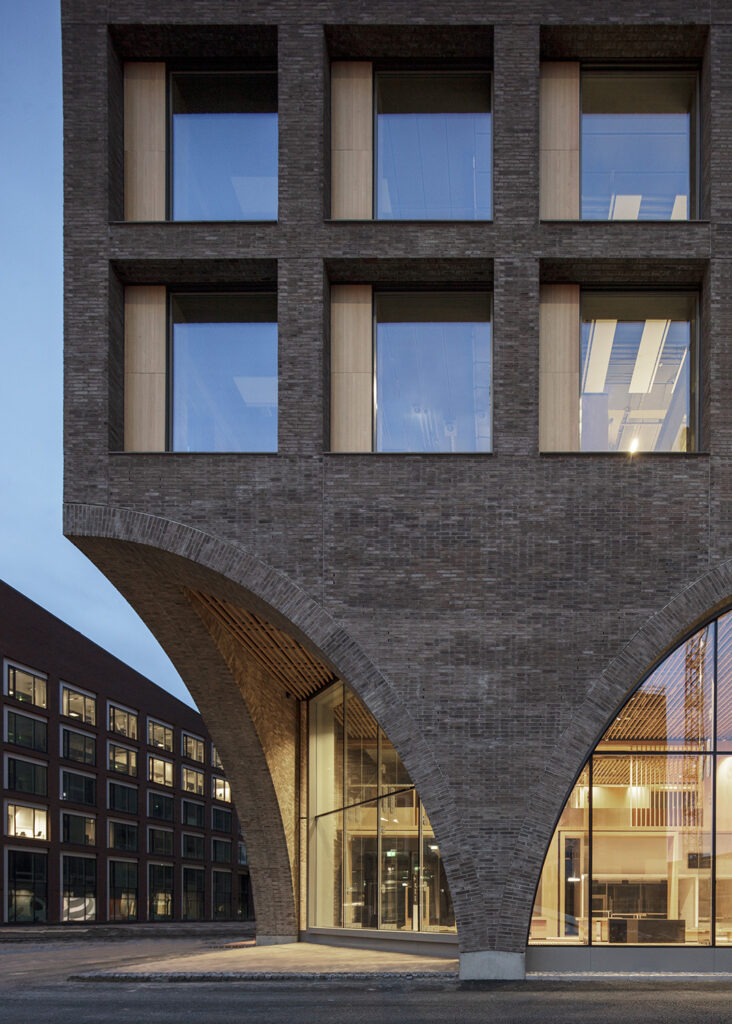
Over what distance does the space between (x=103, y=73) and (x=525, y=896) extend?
18081mm

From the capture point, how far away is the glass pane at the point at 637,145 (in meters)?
21.2

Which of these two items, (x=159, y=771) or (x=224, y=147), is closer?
(x=224, y=147)

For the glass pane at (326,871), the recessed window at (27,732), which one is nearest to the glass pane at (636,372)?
the glass pane at (326,871)

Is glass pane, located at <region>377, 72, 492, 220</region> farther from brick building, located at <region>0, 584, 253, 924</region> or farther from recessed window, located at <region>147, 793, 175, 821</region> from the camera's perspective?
recessed window, located at <region>147, 793, 175, 821</region>

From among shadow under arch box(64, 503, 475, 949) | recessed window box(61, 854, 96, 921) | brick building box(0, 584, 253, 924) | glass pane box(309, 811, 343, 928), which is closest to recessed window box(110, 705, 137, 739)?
brick building box(0, 584, 253, 924)

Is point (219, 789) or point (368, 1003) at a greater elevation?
point (368, 1003)

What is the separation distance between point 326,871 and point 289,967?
6.97m

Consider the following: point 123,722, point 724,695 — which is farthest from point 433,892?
point 123,722

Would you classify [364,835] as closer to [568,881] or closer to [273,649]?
[273,649]

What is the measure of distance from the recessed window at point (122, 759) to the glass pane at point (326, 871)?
41.0 m

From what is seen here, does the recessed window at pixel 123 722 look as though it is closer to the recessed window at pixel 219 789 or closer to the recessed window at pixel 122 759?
the recessed window at pixel 122 759

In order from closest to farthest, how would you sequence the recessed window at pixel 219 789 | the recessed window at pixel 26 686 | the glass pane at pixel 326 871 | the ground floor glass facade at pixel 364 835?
the ground floor glass facade at pixel 364 835 → the glass pane at pixel 326 871 → the recessed window at pixel 26 686 → the recessed window at pixel 219 789

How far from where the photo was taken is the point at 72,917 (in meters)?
58.7

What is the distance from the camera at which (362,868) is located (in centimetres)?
2517
